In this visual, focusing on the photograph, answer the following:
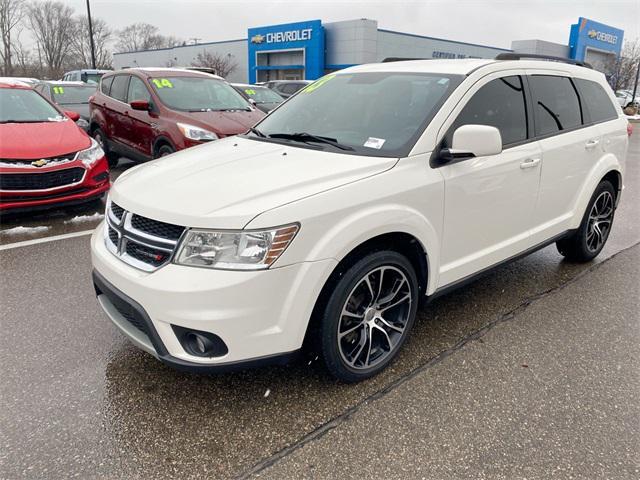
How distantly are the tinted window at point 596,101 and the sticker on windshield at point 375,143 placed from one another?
2.35 metres

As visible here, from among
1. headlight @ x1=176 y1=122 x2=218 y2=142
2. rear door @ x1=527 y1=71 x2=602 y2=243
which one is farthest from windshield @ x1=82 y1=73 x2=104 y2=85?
rear door @ x1=527 y1=71 x2=602 y2=243

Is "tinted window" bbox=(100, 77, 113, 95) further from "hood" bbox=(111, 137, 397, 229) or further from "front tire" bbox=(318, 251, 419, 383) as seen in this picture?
"front tire" bbox=(318, 251, 419, 383)

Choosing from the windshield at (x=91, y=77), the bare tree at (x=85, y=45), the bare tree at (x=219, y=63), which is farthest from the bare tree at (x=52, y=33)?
the windshield at (x=91, y=77)

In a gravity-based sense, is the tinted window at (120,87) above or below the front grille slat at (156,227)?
above

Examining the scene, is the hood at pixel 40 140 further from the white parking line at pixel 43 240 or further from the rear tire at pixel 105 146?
the rear tire at pixel 105 146

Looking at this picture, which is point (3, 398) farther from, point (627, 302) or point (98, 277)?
point (627, 302)

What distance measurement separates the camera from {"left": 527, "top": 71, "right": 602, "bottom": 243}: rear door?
12.5 ft

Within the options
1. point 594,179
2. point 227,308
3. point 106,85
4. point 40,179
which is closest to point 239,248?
point 227,308

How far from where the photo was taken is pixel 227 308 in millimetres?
2250

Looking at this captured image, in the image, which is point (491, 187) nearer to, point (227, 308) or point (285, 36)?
point (227, 308)

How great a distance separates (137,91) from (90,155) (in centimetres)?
231

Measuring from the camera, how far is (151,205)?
8.33 feet

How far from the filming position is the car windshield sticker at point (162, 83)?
304 inches

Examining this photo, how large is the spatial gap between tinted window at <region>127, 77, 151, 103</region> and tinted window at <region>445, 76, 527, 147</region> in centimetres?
577
